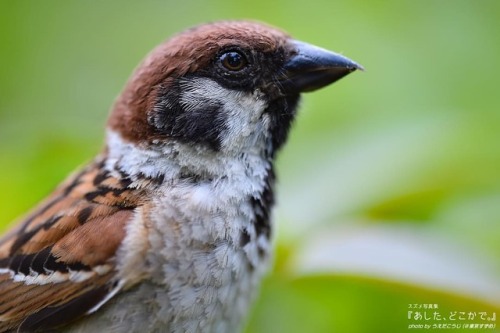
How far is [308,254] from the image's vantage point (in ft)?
7.60

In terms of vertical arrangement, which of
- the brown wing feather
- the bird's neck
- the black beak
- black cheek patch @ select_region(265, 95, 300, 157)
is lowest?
the brown wing feather

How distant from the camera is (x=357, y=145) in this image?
2.84 metres

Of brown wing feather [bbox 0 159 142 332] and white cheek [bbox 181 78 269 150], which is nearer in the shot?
brown wing feather [bbox 0 159 142 332]

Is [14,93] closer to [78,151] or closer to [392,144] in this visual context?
[78,151]

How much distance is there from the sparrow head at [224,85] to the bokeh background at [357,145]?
157 millimetres

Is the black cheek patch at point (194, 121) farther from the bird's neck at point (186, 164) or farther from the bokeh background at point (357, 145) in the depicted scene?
the bokeh background at point (357, 145)

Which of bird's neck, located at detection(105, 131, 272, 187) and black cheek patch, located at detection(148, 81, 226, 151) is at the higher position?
black cheek patch, located at detection(148, 81, 226, 151)

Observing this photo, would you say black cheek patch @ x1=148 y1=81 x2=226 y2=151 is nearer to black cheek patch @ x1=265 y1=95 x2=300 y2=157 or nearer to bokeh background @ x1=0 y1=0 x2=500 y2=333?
black cheek patch @ x1=265 y1=95 x2=300 y2=157

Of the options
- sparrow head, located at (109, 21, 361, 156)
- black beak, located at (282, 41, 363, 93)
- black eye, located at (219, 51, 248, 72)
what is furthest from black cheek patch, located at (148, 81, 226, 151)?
black beak, located at (282, 41, 363, 93)

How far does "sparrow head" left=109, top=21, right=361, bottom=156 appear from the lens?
232 cm

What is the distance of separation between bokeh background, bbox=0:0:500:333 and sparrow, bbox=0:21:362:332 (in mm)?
174

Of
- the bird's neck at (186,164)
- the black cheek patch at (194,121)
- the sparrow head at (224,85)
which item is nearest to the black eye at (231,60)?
the sparrow head at (224,85)

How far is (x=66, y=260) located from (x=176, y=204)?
1.01 feet

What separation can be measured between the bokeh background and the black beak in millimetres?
122
